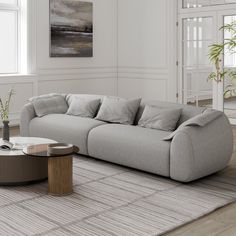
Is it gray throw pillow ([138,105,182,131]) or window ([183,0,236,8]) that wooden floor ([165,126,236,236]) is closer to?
gray throw pillow ([138,105,182,131])

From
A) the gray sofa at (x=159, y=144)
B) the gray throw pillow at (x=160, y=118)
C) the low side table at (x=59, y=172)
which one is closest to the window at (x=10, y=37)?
the gray sofa at (x=159, y=144)

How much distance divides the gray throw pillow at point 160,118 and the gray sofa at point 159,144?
0.35ft

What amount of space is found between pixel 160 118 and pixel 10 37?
4184 millimetres

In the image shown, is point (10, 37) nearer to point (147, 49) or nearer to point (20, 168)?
point (147, 49)

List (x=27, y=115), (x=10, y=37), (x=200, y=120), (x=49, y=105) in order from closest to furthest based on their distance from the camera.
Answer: (x=200, y=120)
(x=27, y=115)
(x=49, y=105)
(x=10, y=37)

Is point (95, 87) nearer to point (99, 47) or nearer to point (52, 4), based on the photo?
point (99, 47)

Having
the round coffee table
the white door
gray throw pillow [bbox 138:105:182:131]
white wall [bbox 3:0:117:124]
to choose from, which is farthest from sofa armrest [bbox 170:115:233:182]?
white wall [bbox 3:0:117:124]

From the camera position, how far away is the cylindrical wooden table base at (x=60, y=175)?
3.84 meters

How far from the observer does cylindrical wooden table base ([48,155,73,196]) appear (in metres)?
3.84

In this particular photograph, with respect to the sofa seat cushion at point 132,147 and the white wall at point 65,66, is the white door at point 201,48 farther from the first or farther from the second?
the sofa seat cushion at point 132,147

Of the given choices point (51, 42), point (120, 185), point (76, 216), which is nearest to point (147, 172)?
point (120, 185)

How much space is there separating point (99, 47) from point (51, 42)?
1.27 meters

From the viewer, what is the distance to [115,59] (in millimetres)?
9602

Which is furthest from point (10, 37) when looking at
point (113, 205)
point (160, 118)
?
point (113, 205)
